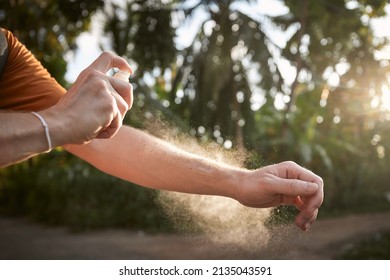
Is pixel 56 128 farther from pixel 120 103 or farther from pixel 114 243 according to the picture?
pixel 114 243

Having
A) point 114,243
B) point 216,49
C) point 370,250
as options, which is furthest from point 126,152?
point 370,250

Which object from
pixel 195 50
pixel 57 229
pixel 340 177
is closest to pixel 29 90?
pixel 195 50

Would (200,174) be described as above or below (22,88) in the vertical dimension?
below

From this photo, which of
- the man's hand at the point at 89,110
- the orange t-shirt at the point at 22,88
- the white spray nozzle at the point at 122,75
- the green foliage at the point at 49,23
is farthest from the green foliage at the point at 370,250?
the man's hand at the point at 89,110

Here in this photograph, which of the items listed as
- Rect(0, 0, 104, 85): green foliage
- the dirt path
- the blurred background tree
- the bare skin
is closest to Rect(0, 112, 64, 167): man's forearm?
the bare skin

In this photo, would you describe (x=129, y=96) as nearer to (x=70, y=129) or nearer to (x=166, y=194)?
(x=70, y=129)
